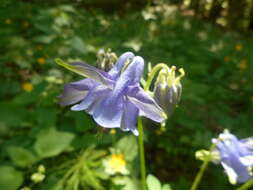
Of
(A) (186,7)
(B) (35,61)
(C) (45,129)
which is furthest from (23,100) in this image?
(A) (186,7)

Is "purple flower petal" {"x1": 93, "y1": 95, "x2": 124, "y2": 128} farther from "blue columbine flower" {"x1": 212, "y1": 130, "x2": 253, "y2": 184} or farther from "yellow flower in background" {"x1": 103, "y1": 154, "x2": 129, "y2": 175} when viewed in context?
"yellow flower in background" {"x1": 103, "y1": 154, "x2": 129, "y2": 175}

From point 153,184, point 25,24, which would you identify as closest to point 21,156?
point 153,184

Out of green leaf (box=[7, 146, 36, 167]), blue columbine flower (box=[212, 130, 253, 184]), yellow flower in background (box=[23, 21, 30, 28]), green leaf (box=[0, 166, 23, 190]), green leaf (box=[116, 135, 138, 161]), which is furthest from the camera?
→ yellow flower in background (box=[23, 21, 30, 28])

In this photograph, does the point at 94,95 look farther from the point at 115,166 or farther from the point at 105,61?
the point at 115,166

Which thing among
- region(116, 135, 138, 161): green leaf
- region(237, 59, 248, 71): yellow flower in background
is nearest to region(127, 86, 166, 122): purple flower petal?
region(116, 135, 138, 161): green leaf

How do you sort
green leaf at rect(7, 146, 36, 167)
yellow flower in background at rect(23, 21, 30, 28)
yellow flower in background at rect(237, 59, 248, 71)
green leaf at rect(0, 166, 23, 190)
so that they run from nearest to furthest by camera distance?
green leaf at rect(0, 166, 23, 190) → green leaf at rect(7, 146, 36, 167) → yellow flower in background at rect(23, 21, 30, 28) → yellow flower in background at rect(237, 59, 248, 71)

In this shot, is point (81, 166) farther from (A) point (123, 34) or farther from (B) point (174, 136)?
(A) point (123, 34)

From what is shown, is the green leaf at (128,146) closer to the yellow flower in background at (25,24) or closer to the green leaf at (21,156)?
the green leaf at (21,156)
